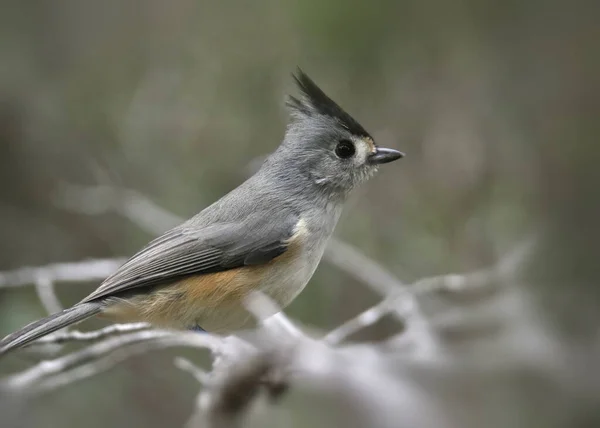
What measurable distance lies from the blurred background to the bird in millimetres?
973

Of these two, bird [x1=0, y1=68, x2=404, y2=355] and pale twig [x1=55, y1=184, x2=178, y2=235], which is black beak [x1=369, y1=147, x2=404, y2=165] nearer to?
bird [x1=0, y1=68, x2=404, y2=355]

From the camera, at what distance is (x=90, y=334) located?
238 centimetres

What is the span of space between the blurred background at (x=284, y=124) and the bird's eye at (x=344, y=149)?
101 cm

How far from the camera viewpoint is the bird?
2.74 m

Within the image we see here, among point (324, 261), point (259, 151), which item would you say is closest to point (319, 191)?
point (324, 261)

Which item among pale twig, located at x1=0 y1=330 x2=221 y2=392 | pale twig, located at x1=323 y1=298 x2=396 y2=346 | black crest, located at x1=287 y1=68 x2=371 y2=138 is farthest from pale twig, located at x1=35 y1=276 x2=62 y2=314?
black crest, located at x1=287 y1=68 x2=371 y2=138

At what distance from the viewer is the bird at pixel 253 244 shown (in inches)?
108

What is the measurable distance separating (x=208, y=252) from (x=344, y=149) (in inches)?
32.1

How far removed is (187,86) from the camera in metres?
5.15

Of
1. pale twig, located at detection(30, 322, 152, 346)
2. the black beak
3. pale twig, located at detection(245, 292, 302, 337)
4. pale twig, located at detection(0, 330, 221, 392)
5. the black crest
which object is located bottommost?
pale twig, located at detection(0, 330, 221, 392)

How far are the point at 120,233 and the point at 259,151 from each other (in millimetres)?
1184

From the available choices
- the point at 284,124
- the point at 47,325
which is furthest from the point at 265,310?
the point at 284,124

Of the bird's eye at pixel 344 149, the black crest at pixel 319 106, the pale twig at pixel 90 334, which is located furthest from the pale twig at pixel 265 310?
the black crest at pixel 319 106

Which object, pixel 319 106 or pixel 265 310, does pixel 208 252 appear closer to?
pixel 265 310
